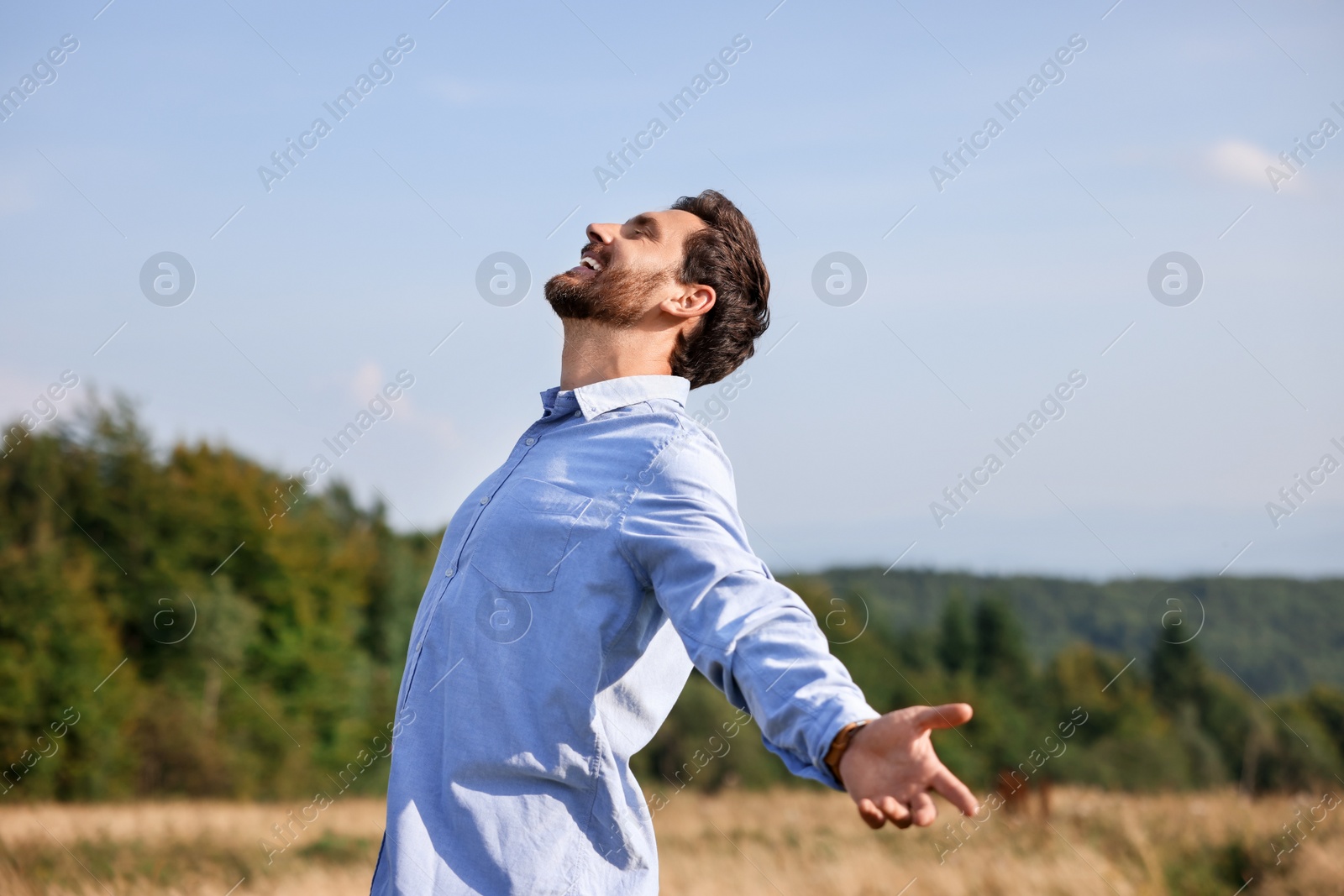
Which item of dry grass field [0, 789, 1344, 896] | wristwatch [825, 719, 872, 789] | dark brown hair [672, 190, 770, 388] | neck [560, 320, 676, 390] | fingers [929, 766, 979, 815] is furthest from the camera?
dry grass field [0, 789, 1344, 896]

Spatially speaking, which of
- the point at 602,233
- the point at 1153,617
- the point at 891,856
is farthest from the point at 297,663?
the point at 602,233

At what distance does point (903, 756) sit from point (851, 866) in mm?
7766

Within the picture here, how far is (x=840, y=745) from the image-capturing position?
67.7 inches

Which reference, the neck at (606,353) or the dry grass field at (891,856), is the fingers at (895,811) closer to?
the neck at (606,353)

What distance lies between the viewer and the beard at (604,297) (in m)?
2.99

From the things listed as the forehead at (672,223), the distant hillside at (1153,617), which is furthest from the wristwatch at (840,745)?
the distant hillside at (1153,617)

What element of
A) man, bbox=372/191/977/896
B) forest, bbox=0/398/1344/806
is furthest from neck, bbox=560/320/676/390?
forest, bbox=0/398/1344/806

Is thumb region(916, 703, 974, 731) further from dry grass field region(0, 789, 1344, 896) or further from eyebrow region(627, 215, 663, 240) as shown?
dry grass field region(0, 789, 1344, 896)

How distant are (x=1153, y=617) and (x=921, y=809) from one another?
574 inches

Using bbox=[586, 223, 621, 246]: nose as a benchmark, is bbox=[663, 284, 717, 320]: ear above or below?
below

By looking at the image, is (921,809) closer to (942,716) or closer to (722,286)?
(942,716)

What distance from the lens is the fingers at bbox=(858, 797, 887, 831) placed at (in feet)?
5.35

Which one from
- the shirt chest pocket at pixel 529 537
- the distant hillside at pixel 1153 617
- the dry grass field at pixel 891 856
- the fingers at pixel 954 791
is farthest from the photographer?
the distant hillside at pixel 1153 617

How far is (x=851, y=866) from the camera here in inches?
346
